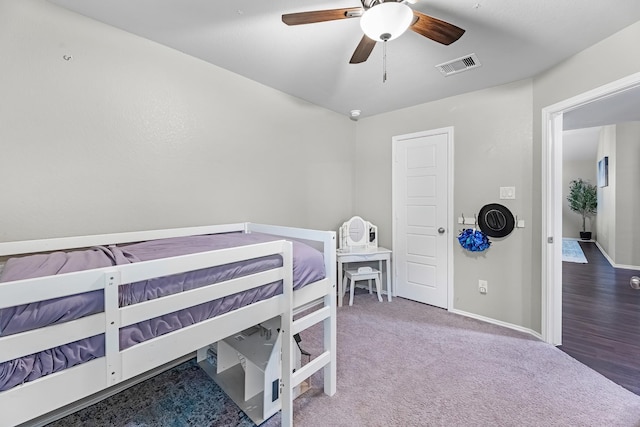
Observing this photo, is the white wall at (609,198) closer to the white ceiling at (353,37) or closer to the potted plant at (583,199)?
the potted plant at (583,199)

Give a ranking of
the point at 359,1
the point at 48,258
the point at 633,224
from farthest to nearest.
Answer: the point at 633,224 < the point at 359,1 < the point at 48,258

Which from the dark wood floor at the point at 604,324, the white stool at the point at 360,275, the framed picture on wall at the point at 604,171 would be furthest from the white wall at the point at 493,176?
the framed picture on wall at the point at 604,171

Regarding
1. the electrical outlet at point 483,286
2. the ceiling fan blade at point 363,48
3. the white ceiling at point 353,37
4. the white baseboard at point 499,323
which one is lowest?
the white baseboard at point 499,323

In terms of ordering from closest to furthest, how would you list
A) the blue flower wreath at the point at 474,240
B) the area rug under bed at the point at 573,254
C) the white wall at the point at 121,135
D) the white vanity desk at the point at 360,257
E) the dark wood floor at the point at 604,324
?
the white wall at the point at 121,135 < the dark wood floor at the point at 604,324 < the blue flower wreath at the point at 474,240 < the white vanity desk at the point at 360,257 < the area rug under bed at the point at 573,254

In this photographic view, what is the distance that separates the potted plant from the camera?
23.6ft

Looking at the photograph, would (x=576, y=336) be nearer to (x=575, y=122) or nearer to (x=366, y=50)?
(x=575, y=122)

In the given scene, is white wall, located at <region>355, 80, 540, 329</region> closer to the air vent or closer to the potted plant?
the air vent

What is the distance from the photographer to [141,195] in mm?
2016

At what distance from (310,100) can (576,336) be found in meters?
3.45

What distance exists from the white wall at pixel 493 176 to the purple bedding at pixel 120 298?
2.05m

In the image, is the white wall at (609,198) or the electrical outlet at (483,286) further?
the white wall at (609,198)

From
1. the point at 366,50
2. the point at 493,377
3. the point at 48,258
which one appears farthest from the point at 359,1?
the point at 493,377

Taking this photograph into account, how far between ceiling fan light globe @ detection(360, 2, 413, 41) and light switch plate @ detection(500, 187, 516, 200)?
Result: 2073 millimetres

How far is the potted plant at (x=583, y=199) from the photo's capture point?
719 centimetres
